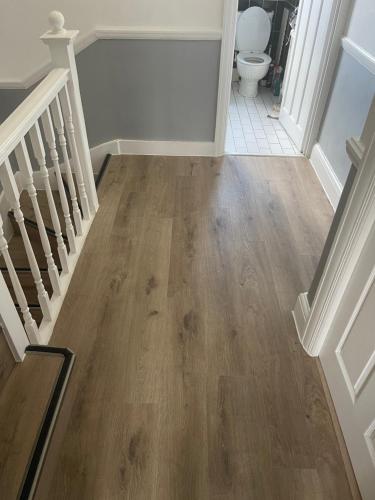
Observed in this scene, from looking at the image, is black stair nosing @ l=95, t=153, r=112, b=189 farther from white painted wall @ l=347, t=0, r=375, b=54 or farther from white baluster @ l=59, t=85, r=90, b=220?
white painted wall @ l=347, t=0, r=375, b=54

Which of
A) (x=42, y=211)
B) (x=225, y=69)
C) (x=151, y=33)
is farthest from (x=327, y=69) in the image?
(x=42, y=211)

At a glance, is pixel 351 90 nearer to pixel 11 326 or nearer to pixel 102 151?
pixel 102 151

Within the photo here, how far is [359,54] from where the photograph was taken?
7.36ft

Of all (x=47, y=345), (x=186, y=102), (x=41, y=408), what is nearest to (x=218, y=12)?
(x=186, y=102)

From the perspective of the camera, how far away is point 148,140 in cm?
304

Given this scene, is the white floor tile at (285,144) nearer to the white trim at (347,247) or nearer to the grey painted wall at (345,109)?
the grey painted wall at (345,109)

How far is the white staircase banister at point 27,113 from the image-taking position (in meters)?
1.21

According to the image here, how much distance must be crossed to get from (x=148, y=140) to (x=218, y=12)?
102 cm

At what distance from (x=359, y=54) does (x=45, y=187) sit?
6.44ft

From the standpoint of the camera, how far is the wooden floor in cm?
130

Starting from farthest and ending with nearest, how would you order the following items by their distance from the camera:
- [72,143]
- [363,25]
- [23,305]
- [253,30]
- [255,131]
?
1. [253,30]
2. [255,131]
3. [363,25]
4. [72,143]
5. [23,305]

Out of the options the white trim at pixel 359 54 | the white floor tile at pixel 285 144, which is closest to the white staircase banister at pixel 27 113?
the white trim at pixel 359 54

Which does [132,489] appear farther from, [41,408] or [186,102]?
[186,102]

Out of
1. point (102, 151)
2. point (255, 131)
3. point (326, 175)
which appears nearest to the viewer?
point (326, 175)
